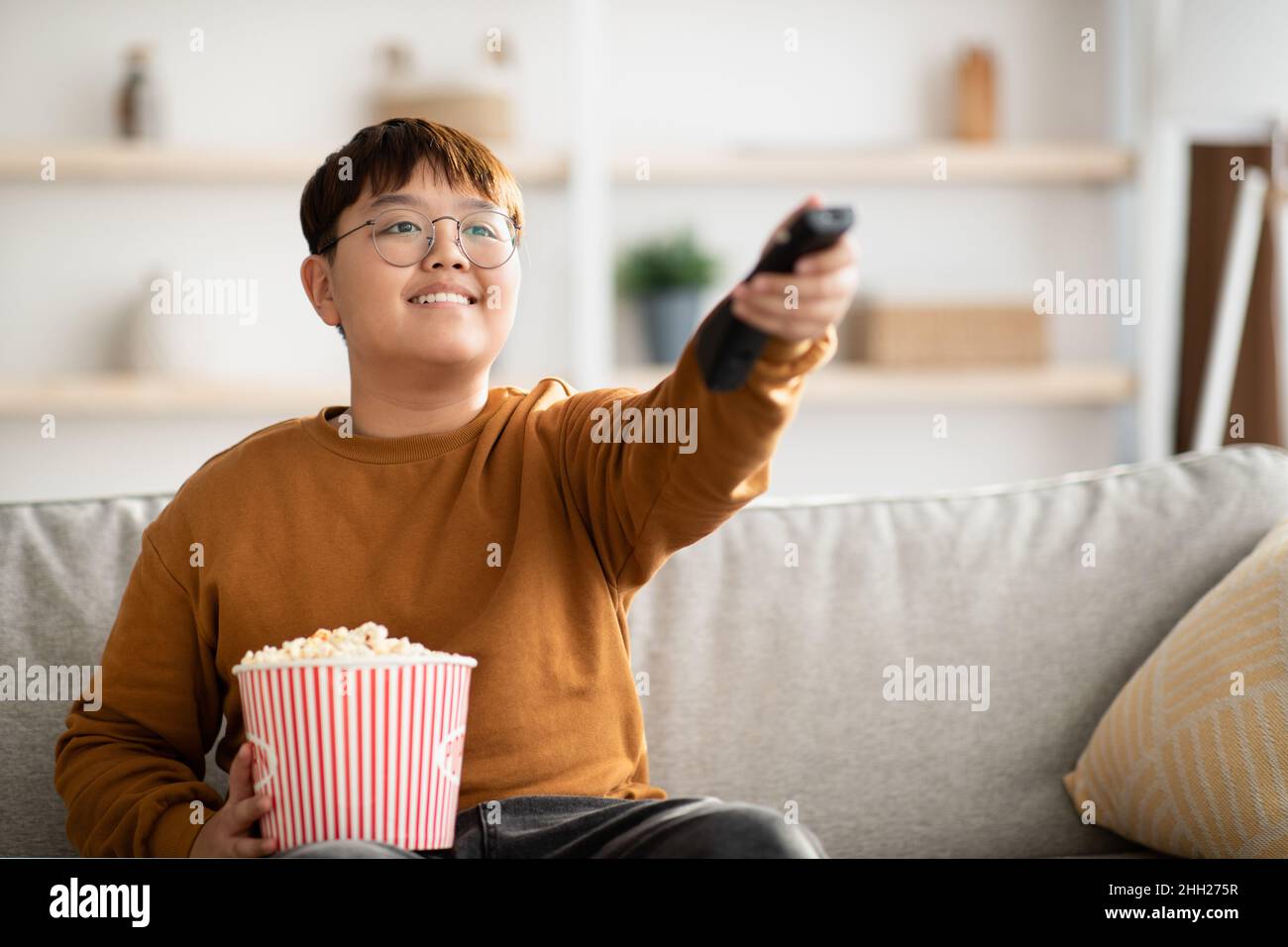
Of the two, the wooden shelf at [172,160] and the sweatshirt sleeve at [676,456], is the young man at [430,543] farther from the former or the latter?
the wooden shelf at [172,160]

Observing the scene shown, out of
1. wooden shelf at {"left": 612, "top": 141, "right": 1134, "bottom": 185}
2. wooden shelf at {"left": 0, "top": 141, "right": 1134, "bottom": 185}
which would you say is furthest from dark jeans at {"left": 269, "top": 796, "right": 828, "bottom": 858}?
wooden shelf at {"left": 612, "top": 141, "right": 1134, "bottom": 185}

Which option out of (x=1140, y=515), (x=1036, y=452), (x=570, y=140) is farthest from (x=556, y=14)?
(x=1140, y=515)

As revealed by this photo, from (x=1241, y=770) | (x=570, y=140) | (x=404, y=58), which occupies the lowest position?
(x=1241, y=770)

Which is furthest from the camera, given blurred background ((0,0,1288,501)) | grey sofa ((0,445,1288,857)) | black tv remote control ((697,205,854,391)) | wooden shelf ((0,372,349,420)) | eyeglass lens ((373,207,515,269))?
blurred background ((0,0,1288,501))

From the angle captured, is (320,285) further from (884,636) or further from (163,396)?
(163,396)

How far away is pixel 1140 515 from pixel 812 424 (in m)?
1.96

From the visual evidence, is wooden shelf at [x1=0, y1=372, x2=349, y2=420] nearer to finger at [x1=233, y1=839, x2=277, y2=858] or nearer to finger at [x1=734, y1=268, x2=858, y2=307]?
finger at [x1=233, y1=839, x2=277, y2=858]

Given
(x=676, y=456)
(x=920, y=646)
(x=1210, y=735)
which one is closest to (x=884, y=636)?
(x=920, y=646)

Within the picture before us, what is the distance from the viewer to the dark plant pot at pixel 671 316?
3180 millimetres

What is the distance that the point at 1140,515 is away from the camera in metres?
1.46

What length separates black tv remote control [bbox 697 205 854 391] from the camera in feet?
2.35

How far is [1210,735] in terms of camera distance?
118 cm

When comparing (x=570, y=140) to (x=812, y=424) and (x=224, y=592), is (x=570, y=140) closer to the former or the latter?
(x=812, y=424)
